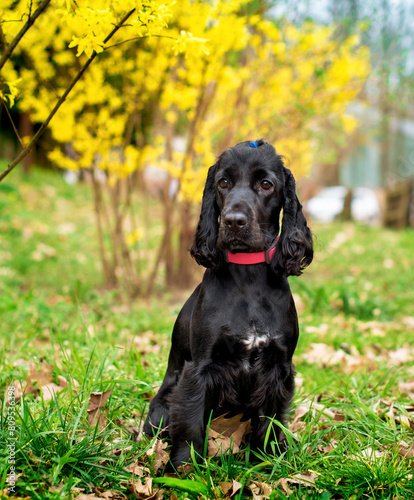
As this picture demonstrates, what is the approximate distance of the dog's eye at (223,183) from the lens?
220 cm

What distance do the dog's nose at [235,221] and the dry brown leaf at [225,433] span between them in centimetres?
89

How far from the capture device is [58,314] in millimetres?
4324

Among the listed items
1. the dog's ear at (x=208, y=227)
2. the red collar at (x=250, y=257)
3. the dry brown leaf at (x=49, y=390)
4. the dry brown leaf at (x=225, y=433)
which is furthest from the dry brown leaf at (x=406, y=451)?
the dry brown leaf at (x=49, y=390)

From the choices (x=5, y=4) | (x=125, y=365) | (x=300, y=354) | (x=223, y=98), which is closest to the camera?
(x=5, y=4)

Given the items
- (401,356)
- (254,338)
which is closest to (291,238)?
(254,338)

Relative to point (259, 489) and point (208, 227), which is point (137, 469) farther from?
point (208, 227)

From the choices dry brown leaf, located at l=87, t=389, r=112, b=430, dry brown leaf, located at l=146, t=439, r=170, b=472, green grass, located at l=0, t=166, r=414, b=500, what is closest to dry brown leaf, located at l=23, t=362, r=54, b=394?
green grass, located at l=0, t=166, r=414, b=500

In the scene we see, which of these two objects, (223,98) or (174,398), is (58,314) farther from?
(223,98)

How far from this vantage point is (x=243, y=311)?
2098 millimetres

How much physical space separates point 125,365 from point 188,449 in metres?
1.03

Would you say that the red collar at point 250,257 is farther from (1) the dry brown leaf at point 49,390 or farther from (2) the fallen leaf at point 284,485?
(1) the dry brown leaf at point 49,390

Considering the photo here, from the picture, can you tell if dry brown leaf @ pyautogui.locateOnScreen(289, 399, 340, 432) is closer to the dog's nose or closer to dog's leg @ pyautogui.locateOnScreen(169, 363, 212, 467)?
dog's leg @ pyautogui.locateOnScreen(169, 363, 212, 467)

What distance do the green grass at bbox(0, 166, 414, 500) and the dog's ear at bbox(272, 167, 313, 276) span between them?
39 cm

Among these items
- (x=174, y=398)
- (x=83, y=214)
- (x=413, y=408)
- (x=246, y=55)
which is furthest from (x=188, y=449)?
(x=83, y=214)
